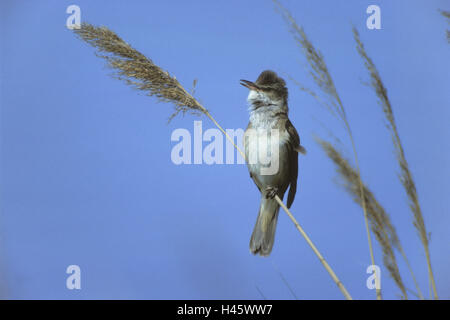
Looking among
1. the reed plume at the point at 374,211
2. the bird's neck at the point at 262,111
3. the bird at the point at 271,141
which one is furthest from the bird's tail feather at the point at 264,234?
the reed plume at the point at 374,211

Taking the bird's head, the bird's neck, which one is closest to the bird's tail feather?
the bird's neck

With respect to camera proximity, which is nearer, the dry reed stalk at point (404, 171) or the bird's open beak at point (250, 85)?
the dry reed stalk at point (404, 171)

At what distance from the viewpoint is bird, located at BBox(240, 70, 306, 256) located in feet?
6.45

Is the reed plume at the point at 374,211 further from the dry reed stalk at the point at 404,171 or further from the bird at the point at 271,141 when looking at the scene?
the bird at the point at 271,141

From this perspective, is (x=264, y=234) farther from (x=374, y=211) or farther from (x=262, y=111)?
(x=374, y=211)

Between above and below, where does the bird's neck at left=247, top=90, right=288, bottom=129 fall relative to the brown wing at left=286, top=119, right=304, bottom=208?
above

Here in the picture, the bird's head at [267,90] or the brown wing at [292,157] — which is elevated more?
the bird's head at [267,90]

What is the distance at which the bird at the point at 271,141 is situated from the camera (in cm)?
197

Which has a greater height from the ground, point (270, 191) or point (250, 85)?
point (250, 85)

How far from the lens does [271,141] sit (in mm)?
1965

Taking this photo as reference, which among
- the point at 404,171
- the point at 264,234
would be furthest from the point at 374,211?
the point at 264,234

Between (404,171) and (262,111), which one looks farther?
(262,111)

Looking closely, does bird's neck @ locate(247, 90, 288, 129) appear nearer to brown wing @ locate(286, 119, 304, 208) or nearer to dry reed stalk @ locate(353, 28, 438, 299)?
brown wing @ locate(286, 119, 304, 208)

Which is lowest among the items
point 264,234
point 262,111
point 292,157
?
point 264,234
